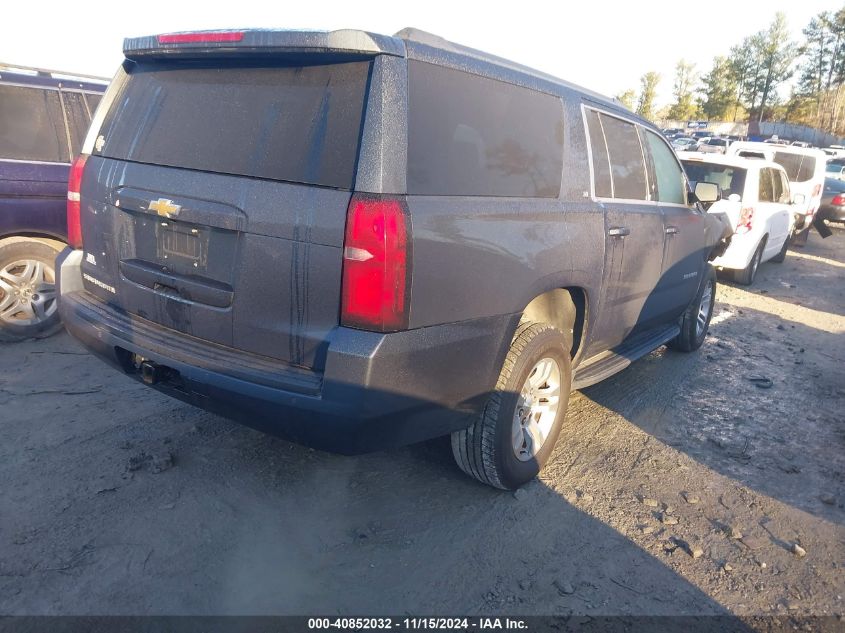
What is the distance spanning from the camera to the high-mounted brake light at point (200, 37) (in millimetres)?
2660

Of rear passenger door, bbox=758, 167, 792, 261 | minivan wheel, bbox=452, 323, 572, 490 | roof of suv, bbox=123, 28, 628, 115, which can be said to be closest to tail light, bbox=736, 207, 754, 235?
rear passenger door, bbox=758, 167, 792, 261

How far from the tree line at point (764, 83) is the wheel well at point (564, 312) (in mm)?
61357

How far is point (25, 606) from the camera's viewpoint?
244 centimetres

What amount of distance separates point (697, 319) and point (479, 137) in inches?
153

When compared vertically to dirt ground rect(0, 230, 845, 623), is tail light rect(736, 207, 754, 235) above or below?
above

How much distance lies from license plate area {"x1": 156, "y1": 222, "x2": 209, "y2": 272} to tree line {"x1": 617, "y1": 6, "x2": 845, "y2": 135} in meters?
62.8

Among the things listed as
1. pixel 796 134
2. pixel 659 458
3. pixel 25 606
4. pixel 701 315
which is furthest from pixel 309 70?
pixel 796 134

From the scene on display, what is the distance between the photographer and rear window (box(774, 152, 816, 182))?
13.2 m

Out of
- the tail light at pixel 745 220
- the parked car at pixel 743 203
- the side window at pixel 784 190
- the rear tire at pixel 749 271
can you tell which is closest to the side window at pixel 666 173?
the parked car at pixel 743 203

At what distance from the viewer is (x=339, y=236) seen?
2.39m

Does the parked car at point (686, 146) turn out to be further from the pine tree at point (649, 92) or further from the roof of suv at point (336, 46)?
the pine tree at point (649, 92)

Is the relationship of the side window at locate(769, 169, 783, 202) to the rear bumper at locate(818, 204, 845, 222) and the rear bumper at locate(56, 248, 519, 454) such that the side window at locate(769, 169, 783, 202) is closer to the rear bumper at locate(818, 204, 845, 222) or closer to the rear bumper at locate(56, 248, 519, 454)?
the rear bumper at locate(818, 204, 845, 222)

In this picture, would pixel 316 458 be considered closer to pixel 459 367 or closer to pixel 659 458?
pixel 459 367

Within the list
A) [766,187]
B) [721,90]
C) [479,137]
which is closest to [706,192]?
[479,137]
